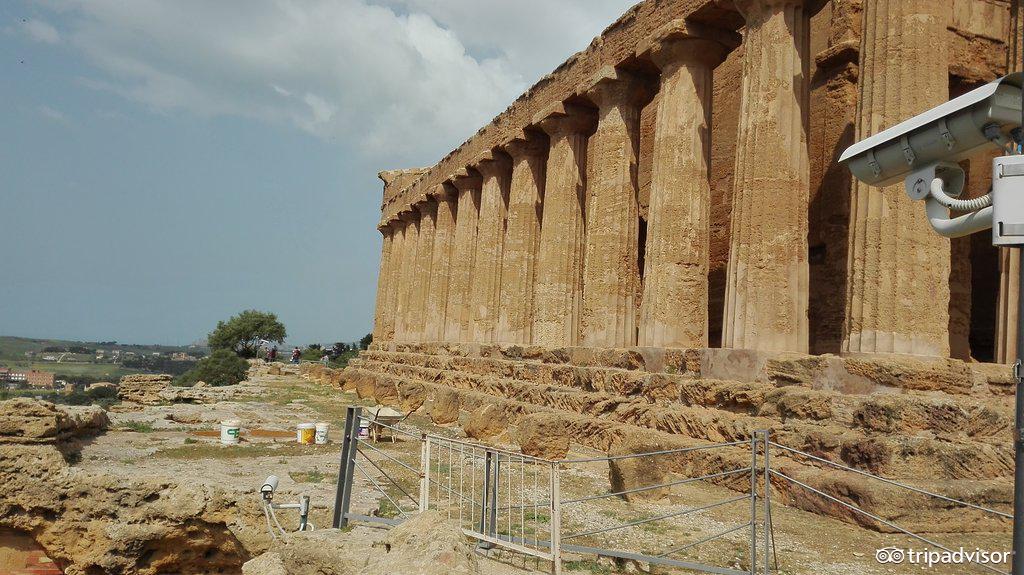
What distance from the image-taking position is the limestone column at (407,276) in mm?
34400

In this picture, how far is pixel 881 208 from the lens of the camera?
380 inches

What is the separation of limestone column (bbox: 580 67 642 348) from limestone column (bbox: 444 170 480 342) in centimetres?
1038

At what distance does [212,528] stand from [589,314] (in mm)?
11534

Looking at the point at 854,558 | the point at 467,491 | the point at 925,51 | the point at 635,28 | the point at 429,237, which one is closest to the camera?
the point at 854,558

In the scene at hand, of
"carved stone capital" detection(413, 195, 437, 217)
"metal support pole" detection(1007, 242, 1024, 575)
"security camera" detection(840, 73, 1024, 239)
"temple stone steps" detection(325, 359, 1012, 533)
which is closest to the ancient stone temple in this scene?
"temple stone steps" detection(325, 359, 1012, 533)

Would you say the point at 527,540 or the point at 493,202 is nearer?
the point at 527,540

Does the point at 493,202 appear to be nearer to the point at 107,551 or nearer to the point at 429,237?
the point at 429,237

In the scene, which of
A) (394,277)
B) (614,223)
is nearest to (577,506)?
(614,223)

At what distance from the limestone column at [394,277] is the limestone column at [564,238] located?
17950 millimetres

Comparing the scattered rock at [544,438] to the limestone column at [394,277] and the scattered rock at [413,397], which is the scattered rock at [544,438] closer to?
the scattered rock at [413,397]

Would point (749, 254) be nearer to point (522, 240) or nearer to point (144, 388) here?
point (522, 240)

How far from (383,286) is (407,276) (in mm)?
5333

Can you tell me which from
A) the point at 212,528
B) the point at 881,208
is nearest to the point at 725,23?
the point at 881,208

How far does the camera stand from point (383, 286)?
131 ft
